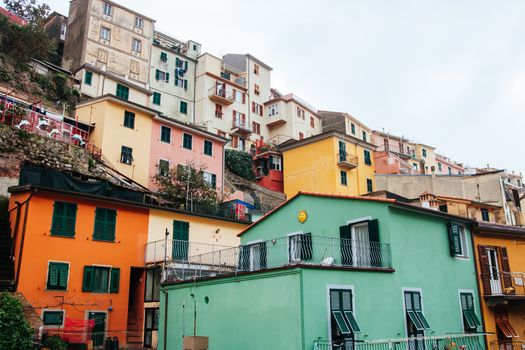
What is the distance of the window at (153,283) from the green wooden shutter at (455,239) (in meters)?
13.8

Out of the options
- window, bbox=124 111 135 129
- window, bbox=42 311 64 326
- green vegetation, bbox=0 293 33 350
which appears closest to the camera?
green vegetation, bbox=0 293 33 350

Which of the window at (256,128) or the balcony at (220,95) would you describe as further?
the window at (256,128)

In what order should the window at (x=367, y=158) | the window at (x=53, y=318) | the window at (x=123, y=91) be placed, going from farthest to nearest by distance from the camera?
1. the window at (x=367, y=158)
2. the window at (x=123, y=91)
3. the window at (x=53, y=318)

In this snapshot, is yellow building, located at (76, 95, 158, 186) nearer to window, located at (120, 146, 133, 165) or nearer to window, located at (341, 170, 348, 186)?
window, located at (120, 146, 133, 165)

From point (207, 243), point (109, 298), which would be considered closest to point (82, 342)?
point (109, 298)

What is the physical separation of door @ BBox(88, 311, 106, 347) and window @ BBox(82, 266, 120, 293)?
109cm

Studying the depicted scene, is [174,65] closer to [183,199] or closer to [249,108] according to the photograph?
[249,108]

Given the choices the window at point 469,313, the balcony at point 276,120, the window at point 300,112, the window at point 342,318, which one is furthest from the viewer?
the window at point 300,112

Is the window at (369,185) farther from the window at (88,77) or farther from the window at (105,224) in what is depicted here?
the window at (105,224)

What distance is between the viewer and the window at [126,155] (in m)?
34.5

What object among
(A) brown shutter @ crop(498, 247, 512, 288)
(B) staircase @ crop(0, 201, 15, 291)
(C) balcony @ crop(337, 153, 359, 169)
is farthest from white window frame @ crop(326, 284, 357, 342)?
(C) balcony @ crop(337, 153, 359, 169)

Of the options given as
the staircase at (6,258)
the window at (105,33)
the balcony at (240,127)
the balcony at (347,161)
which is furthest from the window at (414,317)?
the window at (105,33)

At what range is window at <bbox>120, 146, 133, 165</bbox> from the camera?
34.5m

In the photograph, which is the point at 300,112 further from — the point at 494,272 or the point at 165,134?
the point at 494,272
